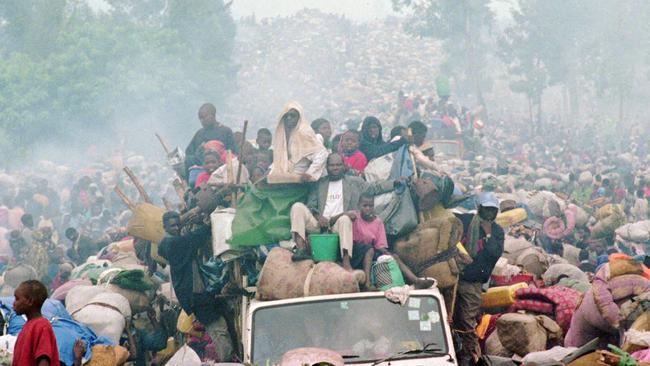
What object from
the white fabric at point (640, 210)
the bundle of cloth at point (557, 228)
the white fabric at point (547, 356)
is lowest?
the white fabric at point (640, 210)

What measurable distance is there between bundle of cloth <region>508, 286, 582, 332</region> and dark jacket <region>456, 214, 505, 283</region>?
381mm

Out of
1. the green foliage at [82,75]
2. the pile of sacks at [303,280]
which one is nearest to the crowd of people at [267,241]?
the pile of sacks at [303,280]

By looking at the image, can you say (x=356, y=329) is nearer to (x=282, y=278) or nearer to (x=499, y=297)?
(x=282, y=278)

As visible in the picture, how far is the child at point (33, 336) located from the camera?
223 inches

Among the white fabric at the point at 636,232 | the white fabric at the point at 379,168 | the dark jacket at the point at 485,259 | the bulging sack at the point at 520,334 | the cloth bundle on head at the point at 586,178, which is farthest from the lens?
the cloth bundle on head at the point at 586,178

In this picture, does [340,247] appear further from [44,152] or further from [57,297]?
[44,152]

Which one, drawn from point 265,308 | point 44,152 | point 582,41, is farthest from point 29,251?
point 582,41

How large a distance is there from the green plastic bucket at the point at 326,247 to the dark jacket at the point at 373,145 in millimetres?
2296

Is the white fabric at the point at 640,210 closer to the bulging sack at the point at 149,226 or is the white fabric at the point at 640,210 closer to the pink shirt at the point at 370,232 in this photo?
the bulging sack at the point at 149,226

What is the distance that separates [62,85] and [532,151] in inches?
807

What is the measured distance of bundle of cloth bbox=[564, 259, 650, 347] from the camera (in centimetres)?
845

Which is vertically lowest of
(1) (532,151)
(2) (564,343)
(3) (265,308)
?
(1) (532,151)

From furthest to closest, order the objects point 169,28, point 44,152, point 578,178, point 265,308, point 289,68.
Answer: point 289,68, point 169,28, point 44,152, point 578,178, point 265,308

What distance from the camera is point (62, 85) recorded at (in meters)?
45.0
